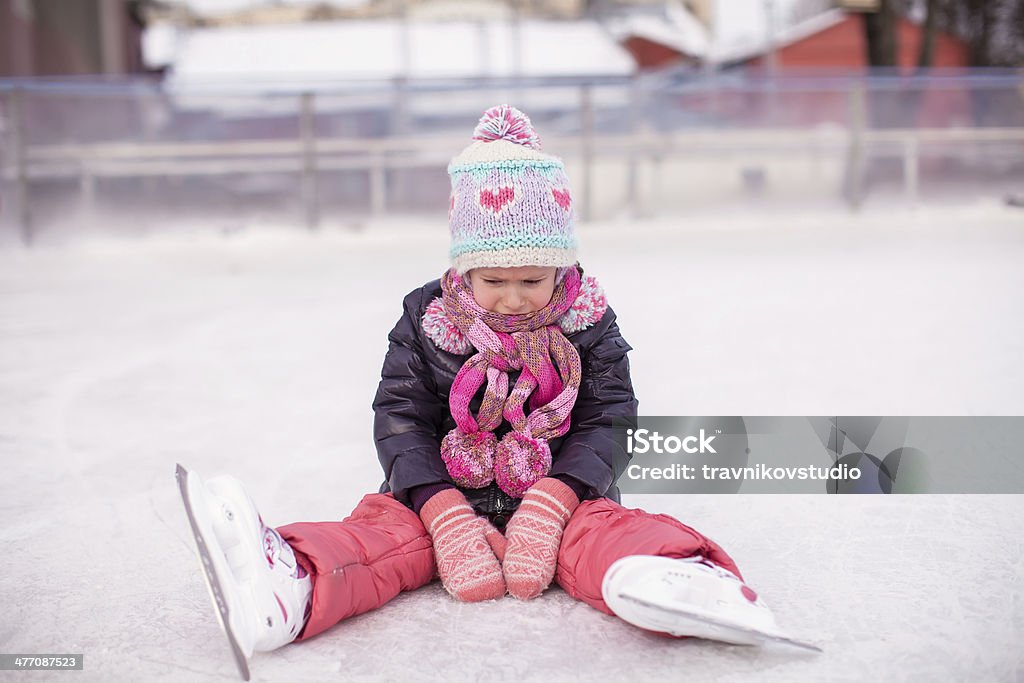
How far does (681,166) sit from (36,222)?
5.35m

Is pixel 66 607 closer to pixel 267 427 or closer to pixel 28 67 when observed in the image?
pixel 267 427

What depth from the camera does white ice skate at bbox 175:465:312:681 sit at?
128cm

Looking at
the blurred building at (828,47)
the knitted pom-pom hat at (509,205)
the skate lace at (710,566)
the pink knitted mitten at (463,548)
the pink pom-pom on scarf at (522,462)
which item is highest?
the blurred building at (828,47)

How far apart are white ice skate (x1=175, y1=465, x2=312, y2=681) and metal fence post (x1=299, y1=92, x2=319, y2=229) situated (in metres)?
7.30

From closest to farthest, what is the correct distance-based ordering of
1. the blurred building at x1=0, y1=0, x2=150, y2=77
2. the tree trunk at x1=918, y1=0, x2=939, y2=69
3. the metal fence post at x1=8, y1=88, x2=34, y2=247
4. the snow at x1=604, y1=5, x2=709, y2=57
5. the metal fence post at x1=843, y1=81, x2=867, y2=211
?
the metal fence post at x1=8, y1=88, x2=34, y2=247 < the metal fence post at x1=843, y1=81, x2=867, y2=211 < the blurred building at x1=0, y1=0, x2=150, y2=77 < the tree trunk at x1=918, y1=0, x2=939, y2=69 < the snow at x1=604, y1=5, x2=709, y2=57

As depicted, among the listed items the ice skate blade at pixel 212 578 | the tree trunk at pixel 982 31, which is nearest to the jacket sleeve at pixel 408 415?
the ice skate blade at pixel 212 578

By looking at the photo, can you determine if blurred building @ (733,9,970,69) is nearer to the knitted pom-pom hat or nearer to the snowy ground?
the snowy ground

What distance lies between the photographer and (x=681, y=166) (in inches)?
364

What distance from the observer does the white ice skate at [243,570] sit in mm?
1280

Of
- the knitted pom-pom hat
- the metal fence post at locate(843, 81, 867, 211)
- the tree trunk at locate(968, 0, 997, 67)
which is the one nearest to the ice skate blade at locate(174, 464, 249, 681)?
the knitted pom-pom hat

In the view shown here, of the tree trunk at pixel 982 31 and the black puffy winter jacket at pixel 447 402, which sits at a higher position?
the tree trunk at pixel 982 31

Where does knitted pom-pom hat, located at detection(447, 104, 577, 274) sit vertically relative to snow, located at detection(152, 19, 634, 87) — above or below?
below

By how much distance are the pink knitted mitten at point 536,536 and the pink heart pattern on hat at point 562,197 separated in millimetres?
447

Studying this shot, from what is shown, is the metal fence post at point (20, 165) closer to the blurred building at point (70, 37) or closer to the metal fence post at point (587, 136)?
the blurred building at point (70, 37)
